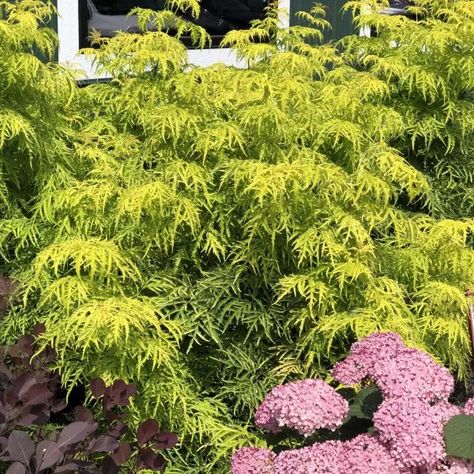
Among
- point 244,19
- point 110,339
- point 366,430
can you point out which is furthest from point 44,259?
point 244,19

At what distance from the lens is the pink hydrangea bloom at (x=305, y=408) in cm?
193

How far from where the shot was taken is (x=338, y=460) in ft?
6.05

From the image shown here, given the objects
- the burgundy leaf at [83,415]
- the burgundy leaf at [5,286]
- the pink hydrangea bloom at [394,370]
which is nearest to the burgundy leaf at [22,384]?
the burgundy leaf at [83,415]

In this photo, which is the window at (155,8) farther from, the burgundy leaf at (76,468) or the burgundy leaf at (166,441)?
the burgundy leaf at (76,468)

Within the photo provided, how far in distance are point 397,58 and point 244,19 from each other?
2.10m

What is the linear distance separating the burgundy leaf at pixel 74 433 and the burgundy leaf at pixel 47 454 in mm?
27

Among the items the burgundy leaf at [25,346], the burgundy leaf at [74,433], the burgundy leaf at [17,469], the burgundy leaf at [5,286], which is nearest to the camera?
the burgundy leaf at [17,469]

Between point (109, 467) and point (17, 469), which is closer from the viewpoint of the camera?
point (17, 469)

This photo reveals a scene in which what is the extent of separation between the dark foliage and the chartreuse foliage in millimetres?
244

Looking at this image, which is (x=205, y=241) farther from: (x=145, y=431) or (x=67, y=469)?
(x=67, y=469)

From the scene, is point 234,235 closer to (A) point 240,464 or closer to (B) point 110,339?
(B) point 110,339

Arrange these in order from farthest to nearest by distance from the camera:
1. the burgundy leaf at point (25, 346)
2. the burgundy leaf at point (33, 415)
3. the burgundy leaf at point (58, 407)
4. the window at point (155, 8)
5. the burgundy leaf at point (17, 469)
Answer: the window at point (155, 8) < the burgundy leaf at point (25, 346) < the burgundy leaf at point (58, 407) < the burgundy leaf at point (33, 415) < the burgundy leaf at point (17, 469)

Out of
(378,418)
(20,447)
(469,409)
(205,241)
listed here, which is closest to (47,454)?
(20,447)

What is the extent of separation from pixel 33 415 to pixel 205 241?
972 millimetres
